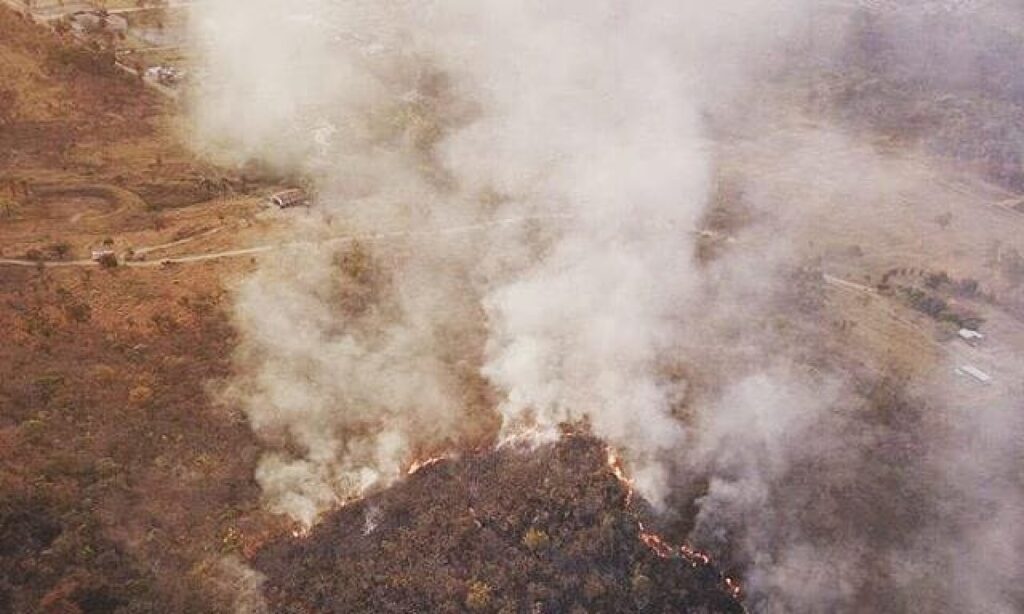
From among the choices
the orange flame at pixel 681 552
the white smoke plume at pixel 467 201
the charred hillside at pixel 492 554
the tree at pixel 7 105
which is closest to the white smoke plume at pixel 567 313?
the white smoke plume at pixel 467 201

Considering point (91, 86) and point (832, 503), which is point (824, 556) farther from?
point (91, 86)

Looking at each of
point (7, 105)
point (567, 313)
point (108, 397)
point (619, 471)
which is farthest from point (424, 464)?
point (7, 105)

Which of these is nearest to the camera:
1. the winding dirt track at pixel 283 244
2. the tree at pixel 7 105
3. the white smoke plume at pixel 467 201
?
the white smoke plume at pixel 467 201

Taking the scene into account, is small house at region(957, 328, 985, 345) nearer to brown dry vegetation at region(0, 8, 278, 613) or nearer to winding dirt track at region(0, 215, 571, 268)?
winding dirt track at region(0, 215, 571, 268)

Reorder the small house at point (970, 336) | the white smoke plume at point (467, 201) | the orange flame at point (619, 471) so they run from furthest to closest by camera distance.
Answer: the small house at point (970, 336)
the white smoke plume at point (467, 201)
the orange flame at point (619, 471)

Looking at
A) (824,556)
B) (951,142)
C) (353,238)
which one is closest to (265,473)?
(353,238)

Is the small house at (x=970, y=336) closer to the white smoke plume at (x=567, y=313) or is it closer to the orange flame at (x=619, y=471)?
the white smoke plume at (x=567, y=313)

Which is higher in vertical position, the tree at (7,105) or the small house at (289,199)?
the tree at (7,105)

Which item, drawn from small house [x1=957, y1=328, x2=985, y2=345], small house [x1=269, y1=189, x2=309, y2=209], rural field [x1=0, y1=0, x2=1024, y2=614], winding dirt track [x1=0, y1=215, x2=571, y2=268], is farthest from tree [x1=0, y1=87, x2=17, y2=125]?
small house [x1=957, y1=328, x2=985, y2=345]
